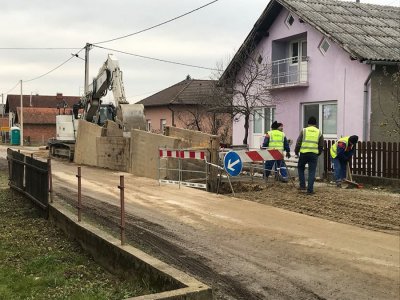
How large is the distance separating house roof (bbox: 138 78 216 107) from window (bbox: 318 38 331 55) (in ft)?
62.0

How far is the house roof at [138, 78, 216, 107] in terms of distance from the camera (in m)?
40.3

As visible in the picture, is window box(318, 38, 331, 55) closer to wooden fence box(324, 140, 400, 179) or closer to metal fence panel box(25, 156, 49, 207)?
wooden fence box(324, 140, 400, 179)


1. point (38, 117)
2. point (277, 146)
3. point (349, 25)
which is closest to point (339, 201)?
point (277, 146)

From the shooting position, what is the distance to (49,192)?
9.73 m

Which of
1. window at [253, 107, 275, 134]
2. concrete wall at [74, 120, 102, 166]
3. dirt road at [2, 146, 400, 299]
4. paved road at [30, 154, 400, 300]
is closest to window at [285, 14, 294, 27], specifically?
window at [253, 107, 275, 134]

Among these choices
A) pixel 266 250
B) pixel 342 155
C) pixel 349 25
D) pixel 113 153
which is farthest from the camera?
pixel 113 153

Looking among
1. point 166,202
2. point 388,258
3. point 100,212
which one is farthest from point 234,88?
point 388,258

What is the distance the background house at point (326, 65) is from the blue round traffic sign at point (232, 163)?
7448 mm

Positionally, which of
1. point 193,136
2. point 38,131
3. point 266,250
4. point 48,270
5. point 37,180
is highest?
point 38,131

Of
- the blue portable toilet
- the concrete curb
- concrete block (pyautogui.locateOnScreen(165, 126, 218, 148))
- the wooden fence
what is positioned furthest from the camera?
the blue portable toilet

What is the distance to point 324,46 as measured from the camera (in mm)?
19984

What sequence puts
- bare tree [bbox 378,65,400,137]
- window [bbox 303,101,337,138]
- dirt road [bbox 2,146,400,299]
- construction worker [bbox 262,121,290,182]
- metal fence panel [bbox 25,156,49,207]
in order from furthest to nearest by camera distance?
window [bbox 303,101,337,138] < bare tree [bbox 378,65,400,137] < construction worker [bbox 262,121,290,182] < metal fence panel [bbox 25,156,49,207] < dirt road [bbox 2,146,400,299]

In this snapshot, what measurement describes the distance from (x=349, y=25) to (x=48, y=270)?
17.2 meters

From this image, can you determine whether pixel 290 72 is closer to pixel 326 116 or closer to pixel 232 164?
pixel 326 116
